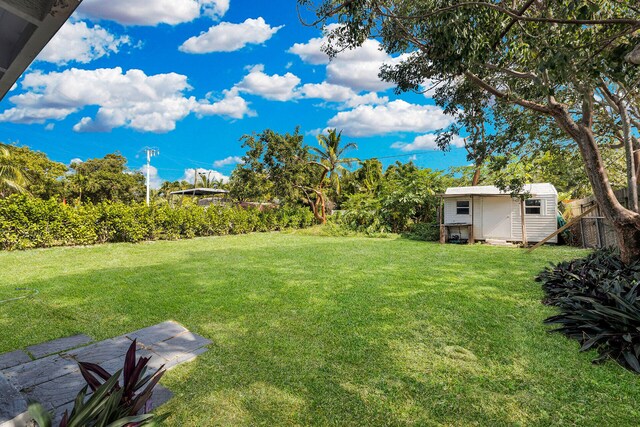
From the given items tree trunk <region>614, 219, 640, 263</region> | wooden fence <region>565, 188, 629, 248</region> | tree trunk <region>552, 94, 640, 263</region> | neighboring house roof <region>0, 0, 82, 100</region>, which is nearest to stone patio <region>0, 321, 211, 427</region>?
neighboring house roof <region>0, 0, 82, 100</region>

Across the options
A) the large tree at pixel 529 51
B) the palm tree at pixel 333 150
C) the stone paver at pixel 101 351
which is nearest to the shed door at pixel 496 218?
the large tree at pixel 529 51

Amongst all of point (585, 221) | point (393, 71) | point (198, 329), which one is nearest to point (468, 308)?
point (198, 329)

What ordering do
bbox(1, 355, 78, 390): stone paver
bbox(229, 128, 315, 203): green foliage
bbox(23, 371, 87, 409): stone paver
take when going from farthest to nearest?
bbox(229, 128, 315, 203): green foliage
bbox(1, 355, 78, 390): stone paver
bbox(23, 371, 87, 409): stone paver

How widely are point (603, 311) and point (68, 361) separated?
566 centimetres

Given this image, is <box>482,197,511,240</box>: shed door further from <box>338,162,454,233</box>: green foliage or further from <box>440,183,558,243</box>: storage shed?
<box>338,162,454,233</box>: green foliage

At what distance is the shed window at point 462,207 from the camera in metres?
14.8

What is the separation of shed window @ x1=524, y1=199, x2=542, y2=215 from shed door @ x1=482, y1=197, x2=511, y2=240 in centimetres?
62

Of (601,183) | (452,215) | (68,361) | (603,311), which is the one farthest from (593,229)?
(68,361)

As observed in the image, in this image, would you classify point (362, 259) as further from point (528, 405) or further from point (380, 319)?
point (528, 405)

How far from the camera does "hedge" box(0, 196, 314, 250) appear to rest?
9703 millimetres

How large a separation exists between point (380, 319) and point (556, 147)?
7665mm

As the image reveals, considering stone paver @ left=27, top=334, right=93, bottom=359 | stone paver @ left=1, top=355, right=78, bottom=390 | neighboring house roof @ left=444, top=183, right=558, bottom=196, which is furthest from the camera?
neighboring house roof @ left=444, top=183, right=558, bottom=196

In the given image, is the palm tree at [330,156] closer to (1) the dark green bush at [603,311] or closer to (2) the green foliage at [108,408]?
(1) the dark green bush at [603,311]

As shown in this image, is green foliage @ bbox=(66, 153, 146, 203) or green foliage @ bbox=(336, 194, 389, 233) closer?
green foliage @ bbox=(336, 194, 389, 233)
